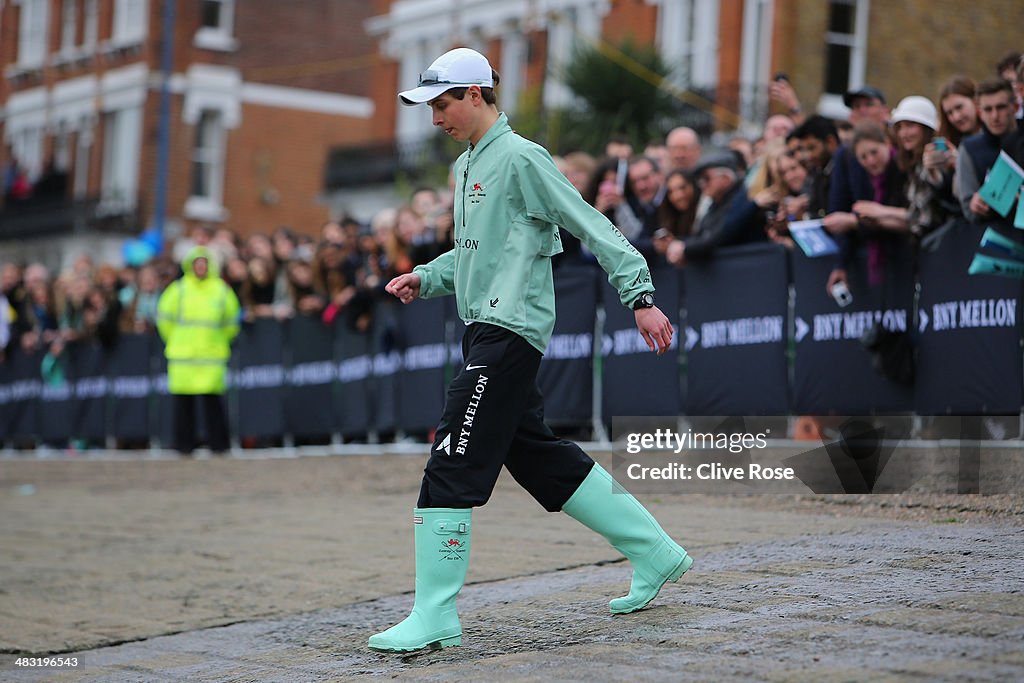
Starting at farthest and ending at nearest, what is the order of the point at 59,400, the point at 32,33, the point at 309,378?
the point at 32,33 → the point at 59,400 → the point at 309,378

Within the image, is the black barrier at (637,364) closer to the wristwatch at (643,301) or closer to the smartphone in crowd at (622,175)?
→ the smartphone in crowd at (622,175)

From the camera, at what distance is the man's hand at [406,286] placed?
266 inches

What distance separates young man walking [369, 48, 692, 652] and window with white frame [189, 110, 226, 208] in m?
39.9

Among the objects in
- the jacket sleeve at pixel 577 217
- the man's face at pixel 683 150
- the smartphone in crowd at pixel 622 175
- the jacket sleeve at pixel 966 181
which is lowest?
Answer: the jacket sleeve at pixel 577 217

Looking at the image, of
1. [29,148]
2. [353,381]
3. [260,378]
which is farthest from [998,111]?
[29,148]

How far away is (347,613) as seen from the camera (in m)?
7.79

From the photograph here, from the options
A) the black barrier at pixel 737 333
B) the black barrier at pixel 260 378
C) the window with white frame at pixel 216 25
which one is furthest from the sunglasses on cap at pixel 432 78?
the window with white frame at pixel 216 25

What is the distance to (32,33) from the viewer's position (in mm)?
52031

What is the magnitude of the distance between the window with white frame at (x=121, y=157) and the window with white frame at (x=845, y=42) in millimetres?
22525

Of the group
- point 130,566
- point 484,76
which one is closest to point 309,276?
point 130,566

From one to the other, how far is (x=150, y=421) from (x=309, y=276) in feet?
12.7

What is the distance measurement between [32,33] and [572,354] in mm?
42566

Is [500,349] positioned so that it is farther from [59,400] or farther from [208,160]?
[208,160]

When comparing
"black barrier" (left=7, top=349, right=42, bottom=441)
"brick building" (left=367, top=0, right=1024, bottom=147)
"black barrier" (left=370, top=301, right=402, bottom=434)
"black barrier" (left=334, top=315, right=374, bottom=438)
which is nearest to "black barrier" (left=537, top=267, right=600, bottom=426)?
"black barrier" (left=370, top=301, right=402, bottom=434)
